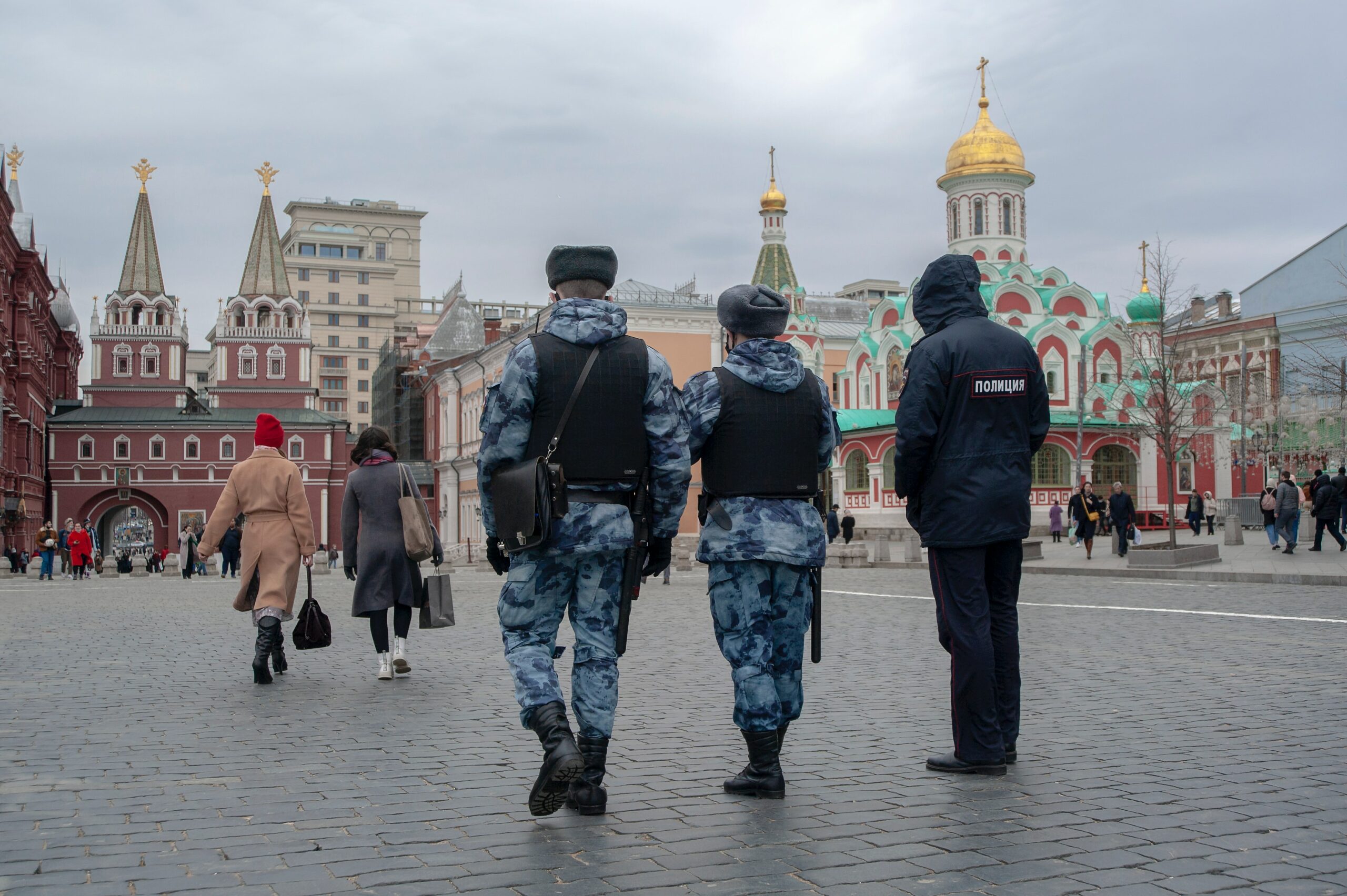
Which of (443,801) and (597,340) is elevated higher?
(597,340)

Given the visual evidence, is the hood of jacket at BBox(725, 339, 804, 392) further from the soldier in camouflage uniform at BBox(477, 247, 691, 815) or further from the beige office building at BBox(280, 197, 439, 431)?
the beige office building at BBox(280, 197, 439, 431)

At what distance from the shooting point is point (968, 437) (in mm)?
5516

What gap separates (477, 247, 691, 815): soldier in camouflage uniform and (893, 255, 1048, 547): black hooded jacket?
1077mm

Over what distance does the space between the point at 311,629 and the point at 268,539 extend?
0.71 m

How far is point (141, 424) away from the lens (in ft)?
244

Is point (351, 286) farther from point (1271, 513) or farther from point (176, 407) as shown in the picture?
point (1271, 513)

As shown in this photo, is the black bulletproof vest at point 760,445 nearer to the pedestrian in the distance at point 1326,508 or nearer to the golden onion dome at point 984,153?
the pedestrian in the distance at point 1326,508

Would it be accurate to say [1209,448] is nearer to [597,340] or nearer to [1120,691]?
[1120,691]

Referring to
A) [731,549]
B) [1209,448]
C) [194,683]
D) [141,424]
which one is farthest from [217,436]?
[731,549]

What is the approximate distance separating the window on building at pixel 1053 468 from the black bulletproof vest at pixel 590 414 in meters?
47.1

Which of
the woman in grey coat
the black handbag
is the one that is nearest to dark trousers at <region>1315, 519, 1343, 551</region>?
the woman in grey coat

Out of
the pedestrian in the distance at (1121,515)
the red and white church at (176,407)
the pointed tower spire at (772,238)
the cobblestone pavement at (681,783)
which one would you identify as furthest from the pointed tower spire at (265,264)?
the cobblestone pavement at (681,783)

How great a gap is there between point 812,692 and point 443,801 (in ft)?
11.2

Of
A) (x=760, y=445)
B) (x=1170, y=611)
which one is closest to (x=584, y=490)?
(x=760, y=445)
